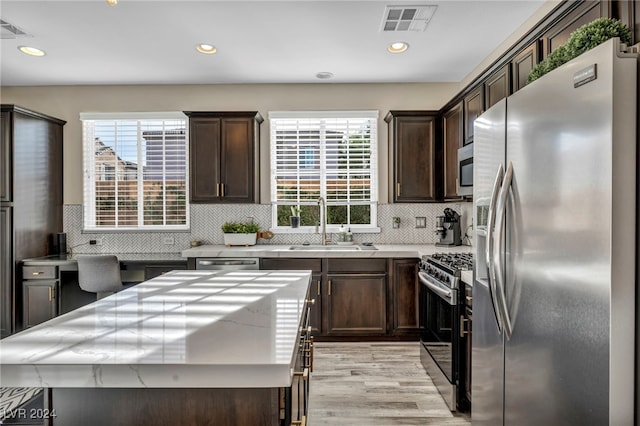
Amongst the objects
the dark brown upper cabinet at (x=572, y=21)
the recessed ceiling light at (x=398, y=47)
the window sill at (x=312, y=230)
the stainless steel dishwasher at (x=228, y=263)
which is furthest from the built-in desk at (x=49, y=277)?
the dark brown upper cabinet at (x=572, y=21)

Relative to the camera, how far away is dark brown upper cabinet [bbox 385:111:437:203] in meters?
4.07

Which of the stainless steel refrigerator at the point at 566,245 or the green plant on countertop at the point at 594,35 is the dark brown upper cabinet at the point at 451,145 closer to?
the stainless steel refrigerator at the point at 566,245

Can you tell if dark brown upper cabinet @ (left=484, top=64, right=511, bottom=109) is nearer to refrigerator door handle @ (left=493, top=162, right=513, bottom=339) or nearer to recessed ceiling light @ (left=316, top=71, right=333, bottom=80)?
refrigerator door handle @ (left=493, top=162, right=513, bottom=339)

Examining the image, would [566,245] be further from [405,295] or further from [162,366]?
[405,295]

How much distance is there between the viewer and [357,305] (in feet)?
12.4

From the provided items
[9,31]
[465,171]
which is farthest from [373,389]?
[9,31]

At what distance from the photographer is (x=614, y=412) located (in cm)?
102

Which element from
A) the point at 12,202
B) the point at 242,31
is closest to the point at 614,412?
the point at 242,31

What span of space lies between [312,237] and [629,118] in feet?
11.9

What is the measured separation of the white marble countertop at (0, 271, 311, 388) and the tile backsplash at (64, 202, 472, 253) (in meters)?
2.73

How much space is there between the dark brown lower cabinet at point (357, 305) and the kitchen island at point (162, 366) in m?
2.31

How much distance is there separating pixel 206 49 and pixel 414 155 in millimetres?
2341

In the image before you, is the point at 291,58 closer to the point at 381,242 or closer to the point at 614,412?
the point at 381,242

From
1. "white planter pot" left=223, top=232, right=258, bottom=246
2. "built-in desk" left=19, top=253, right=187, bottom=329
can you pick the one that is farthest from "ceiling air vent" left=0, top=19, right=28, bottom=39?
"white planter pot" left=223, top=232, right=258, bottom=246
